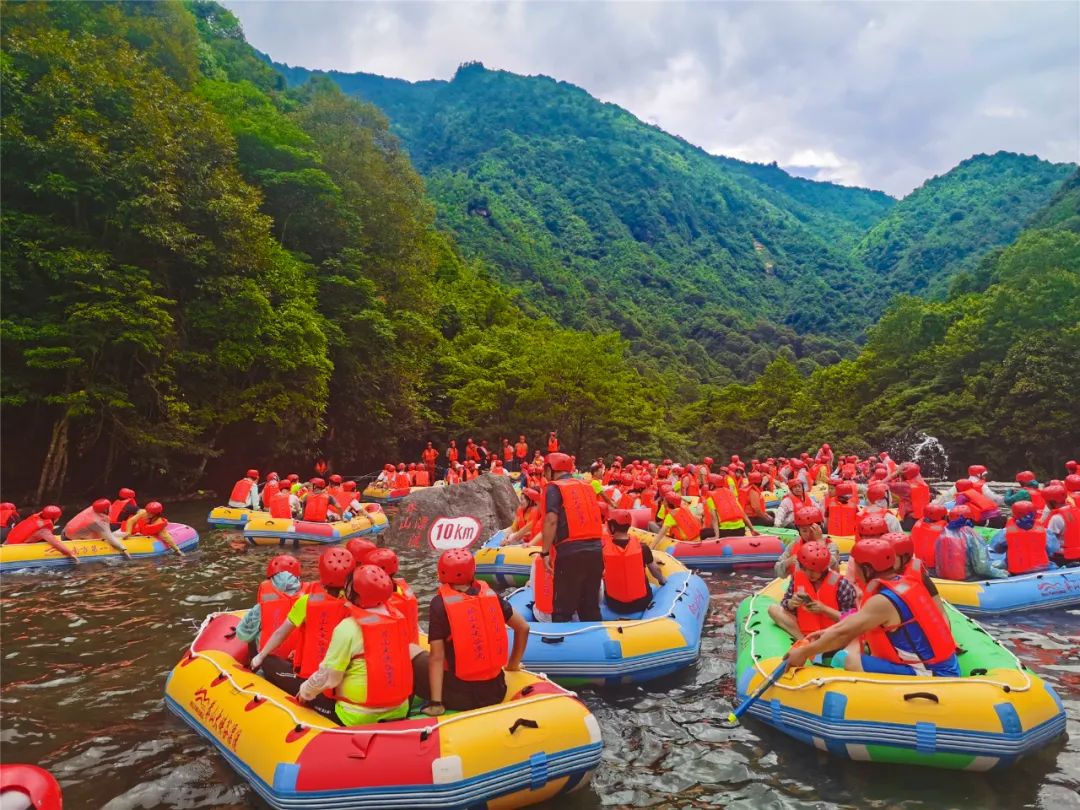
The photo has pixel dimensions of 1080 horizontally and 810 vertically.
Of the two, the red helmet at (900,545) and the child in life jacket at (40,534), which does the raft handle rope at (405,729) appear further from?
the child in life jacket at (40,534)

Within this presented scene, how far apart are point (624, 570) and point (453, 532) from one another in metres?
6.50

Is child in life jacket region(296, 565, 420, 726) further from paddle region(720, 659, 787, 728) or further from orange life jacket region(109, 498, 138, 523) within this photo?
orange life jacket region(109, 498, 138, 523)

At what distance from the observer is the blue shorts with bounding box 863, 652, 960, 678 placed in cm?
513

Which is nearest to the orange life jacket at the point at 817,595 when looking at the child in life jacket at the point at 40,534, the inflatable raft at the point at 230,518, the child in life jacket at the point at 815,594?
the child in life jacket at the point at 815,594

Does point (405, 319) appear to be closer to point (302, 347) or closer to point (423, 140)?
point (302, 347)

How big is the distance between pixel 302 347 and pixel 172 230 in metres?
5.20

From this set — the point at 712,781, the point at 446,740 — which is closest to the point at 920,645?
the point at 712,781

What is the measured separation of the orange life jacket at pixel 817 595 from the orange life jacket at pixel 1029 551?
4795 millimetres

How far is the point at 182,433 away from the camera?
19.5m

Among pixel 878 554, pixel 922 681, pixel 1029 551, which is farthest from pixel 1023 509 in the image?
pixel 878 554

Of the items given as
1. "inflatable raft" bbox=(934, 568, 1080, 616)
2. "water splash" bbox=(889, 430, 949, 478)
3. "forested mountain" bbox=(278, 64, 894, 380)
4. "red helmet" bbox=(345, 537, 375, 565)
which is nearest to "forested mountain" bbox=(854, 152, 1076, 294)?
"forested mountain" bbox=(278, 64, 894, 380)

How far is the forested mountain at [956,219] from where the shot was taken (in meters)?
94.7

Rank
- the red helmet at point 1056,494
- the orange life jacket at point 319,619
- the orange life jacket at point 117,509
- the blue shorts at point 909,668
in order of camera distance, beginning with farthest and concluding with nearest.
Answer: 1. the orange life jacket at point 117,509
2. the red helmet at point 1056,494
3. the orange life jacket at point 319,619
4. the blue shorts at point 909,668

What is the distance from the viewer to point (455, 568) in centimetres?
478
